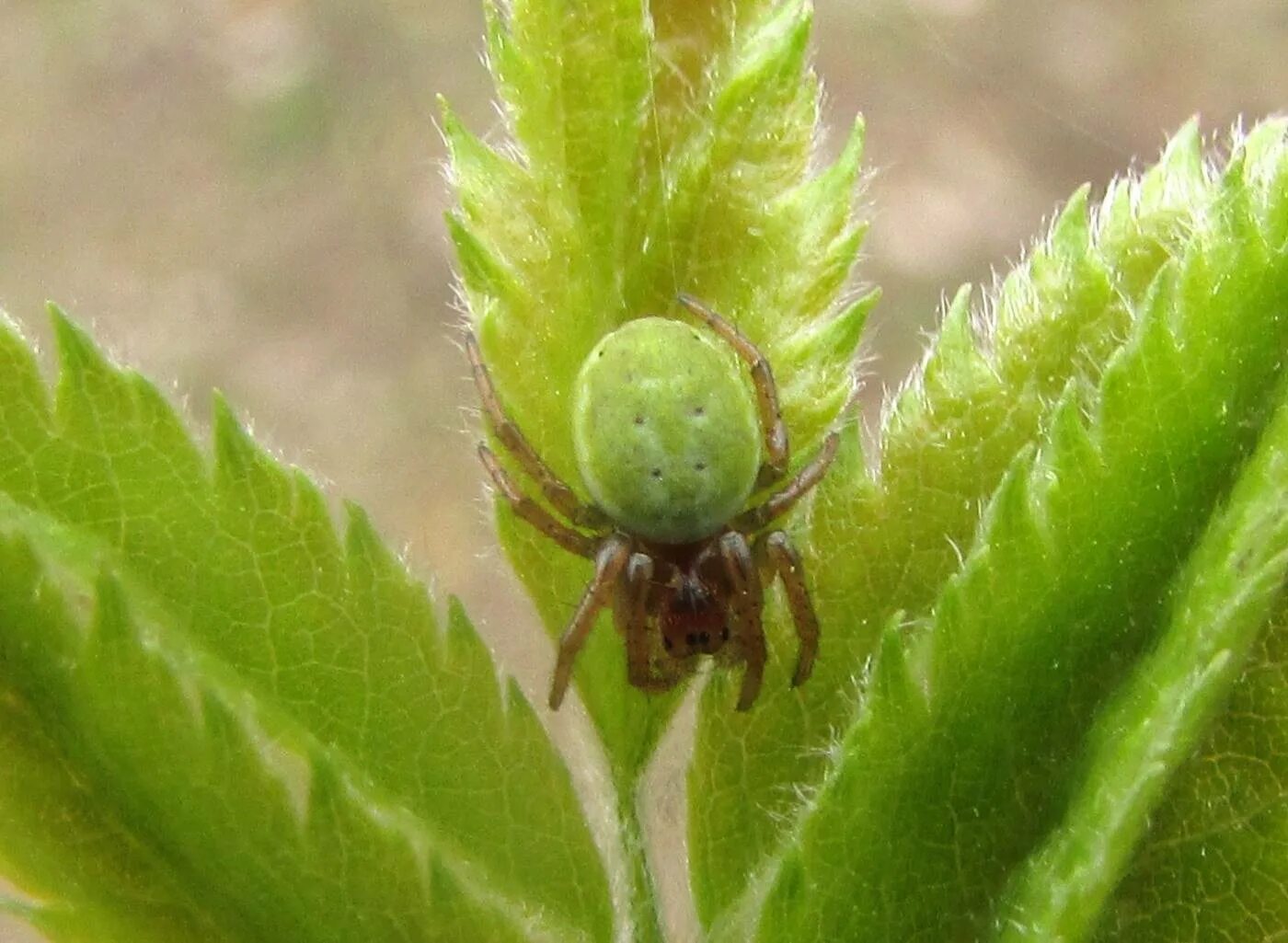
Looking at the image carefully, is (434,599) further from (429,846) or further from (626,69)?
(626,69)

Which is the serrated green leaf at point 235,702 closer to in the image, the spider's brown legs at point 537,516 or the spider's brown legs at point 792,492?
the spider's brown legs at point 537,516

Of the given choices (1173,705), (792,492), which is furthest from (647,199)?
(1173,705)

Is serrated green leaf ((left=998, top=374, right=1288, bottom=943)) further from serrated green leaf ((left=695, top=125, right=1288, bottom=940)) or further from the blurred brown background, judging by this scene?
the blurred brown background

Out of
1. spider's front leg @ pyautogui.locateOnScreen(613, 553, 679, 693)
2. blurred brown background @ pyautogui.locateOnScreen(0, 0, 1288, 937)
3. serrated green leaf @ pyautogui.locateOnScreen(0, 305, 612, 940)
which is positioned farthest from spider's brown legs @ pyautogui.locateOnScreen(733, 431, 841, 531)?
blurred brown background @ pyautogui.locateOnScreen(0, 0, 1288, 937)

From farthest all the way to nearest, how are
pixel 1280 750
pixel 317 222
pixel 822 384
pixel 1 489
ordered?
pixel 317 222, pixel 822 384, pixel 1 489, pixel 1280 750

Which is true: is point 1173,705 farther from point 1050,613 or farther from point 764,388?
point 764,388

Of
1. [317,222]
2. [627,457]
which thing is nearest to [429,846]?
[627,457]
